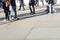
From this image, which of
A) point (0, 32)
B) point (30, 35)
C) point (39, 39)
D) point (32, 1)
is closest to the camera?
point (39, 39)

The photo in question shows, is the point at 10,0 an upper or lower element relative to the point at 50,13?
upper

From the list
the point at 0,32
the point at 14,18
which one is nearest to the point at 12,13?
the point at 14,18

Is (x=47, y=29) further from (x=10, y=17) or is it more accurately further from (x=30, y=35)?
(x=10, y=17)

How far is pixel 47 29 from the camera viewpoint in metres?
11.7

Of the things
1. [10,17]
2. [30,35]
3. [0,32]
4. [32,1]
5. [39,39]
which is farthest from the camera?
[32,1]

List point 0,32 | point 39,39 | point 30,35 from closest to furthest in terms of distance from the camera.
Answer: point 39,39, point 30,35, point 0,32

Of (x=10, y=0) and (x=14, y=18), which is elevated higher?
(x=10, y=0)

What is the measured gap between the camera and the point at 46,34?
413 inches

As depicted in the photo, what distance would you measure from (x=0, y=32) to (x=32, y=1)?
789cm

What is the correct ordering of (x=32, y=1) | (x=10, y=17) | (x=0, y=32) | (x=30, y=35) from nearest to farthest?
(x=30, y=35)
(x=0, y=32)
(x=10, y=17)
(x=32, y=1)

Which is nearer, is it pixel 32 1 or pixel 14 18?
pixel 14 18

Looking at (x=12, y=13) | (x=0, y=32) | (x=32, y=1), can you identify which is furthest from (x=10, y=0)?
(x=0, y=32)

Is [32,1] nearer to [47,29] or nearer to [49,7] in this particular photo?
[49,7]

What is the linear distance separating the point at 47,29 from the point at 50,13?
25.2ft
